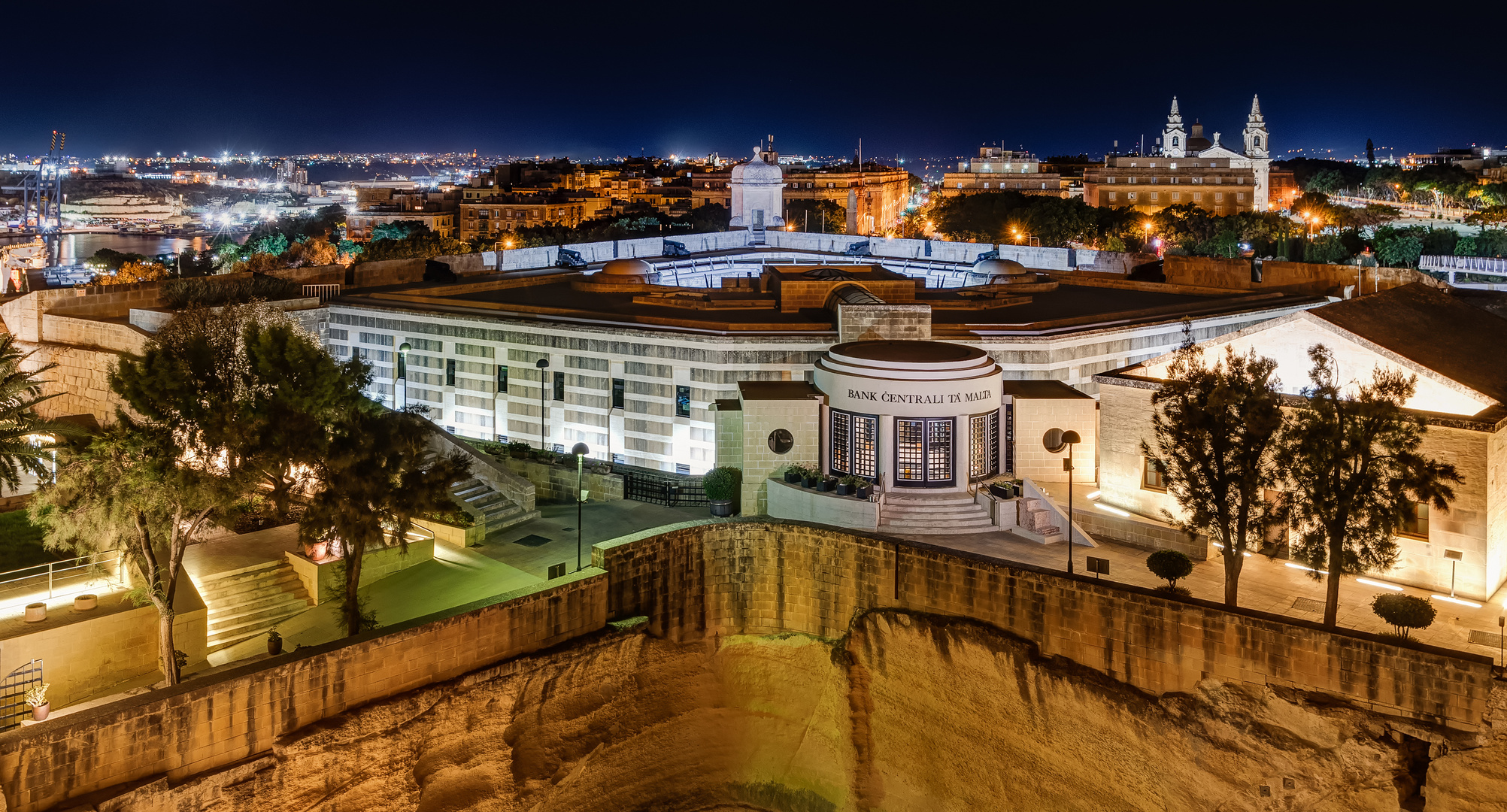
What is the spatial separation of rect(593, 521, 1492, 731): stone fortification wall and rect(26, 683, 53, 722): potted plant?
1400 centimetres

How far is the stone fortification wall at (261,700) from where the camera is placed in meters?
25.0

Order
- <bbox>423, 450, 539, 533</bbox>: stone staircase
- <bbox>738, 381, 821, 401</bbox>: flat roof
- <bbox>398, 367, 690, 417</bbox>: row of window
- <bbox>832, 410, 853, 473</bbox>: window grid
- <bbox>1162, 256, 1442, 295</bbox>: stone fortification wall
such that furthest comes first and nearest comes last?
1. <bbox>1162, 256, 1442, 295</bbox>: stone fortification wall
2. <bbox>398, 367, 690, 417</bbox>: row of window
3. <bbox>738, 381, 821, 401</bbox>: flat roof
4. <bbox>832, 410, 853, 473</bbox>: window grid
5. <bbox>423, 450, 539, 533</bbox>: stone staircase

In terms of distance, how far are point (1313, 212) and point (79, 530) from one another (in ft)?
393

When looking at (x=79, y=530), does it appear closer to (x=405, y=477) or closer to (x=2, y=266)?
(x=405, y=477)

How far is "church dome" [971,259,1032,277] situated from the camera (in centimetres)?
6506

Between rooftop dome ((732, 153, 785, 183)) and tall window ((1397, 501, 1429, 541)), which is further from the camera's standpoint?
rooftop dome ((732, 153, 785, 183))

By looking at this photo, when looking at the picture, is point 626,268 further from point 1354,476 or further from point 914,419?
point 1354,476

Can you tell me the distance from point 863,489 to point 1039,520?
569cm

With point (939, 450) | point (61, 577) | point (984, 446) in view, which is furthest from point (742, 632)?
point (61, 577)

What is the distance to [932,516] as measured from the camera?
3872 cm

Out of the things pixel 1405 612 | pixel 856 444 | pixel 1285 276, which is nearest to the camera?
pixel 1405 612

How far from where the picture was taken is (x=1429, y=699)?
89.1 ft

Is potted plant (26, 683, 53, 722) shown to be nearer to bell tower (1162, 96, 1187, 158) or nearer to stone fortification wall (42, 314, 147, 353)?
stone fortification wall (42, 314, 147, 353)

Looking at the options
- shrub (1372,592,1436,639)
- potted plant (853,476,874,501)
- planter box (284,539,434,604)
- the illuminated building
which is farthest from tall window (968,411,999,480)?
the illuminated building
